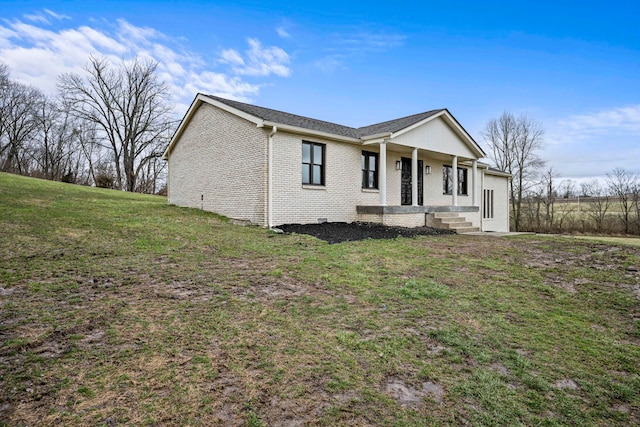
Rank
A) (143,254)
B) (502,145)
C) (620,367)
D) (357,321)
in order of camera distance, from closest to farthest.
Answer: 1. (620,367)
2. (357,321)
3. (143,254)
4. (502,145)

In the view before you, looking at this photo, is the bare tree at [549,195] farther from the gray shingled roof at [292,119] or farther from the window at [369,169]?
the window at [369,169]

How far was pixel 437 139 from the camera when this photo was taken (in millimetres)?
14719

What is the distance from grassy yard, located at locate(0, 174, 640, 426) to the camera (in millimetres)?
2328

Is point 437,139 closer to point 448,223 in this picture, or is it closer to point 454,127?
point 454,127

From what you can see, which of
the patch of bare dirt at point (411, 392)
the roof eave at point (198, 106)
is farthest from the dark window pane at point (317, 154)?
the patch of bare dirt at point (411, 392)

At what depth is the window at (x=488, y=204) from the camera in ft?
66.3

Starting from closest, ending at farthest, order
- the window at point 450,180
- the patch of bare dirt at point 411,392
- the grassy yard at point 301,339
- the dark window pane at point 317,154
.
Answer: the grassy yard at point 301,339 → the patch of bare dirt at point 411,392 → the dark window pane at point 317,154 → the window at point 450,180

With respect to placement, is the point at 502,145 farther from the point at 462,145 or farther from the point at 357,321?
the point at 357,321

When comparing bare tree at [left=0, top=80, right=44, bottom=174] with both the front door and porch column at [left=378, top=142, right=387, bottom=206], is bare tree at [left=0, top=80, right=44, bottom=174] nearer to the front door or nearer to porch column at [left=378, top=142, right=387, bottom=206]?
porch column at [left=378, top=142, right=387, bottom=206]

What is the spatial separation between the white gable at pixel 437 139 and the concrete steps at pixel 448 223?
290 centimetres

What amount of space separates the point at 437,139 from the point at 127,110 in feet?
105

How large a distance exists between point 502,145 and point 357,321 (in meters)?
34.7

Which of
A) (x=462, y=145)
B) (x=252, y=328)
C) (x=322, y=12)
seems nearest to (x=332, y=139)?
(x=322, y=12)

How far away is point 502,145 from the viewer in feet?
108
